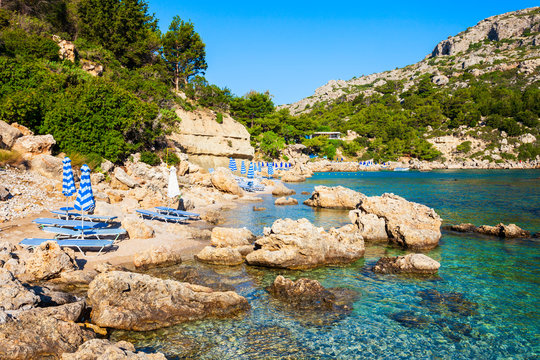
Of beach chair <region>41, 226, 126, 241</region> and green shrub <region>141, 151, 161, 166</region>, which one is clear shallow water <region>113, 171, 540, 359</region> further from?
green shrub <region>141, 151, 161, 166</region>

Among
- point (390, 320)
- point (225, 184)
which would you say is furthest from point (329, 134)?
point (390, 320)

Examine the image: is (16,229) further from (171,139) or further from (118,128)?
(171,139)

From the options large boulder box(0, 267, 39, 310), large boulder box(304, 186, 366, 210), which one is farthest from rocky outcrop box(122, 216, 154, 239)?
large boulder box(304, 186, 366, 210)

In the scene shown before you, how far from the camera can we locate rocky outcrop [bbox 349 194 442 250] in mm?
14266

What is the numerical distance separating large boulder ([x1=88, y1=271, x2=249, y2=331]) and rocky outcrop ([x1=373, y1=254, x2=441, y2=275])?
536cm

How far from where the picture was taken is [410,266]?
11125mm

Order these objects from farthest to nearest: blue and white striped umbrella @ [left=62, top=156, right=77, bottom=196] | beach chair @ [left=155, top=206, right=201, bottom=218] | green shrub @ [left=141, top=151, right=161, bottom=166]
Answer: green shrub @ [left=141, top=151, right=161, bottom=166], beach chair @ [left=155, top=206, right=201, bottom=218], blue and white striped umbrella @ [left=62, top=156, right=77, bottom=196]

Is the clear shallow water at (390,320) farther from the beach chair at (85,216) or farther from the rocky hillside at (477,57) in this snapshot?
the rocky hillside at (477,57)

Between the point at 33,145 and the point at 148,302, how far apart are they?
17.2 m

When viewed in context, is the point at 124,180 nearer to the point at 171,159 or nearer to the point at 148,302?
the point at 171,159

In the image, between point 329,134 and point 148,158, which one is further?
point 329,134

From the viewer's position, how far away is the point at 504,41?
142875 mm

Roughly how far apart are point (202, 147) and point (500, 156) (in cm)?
7631

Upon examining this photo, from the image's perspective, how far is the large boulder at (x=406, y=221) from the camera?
14258mm
